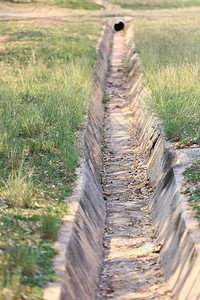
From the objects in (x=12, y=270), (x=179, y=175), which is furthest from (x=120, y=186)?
(x=12, y=270)

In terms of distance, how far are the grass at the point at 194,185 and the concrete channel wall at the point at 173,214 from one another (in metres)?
0.07

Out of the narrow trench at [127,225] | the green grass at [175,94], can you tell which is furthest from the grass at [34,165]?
the green grass at [175,94]

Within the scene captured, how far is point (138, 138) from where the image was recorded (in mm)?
10711

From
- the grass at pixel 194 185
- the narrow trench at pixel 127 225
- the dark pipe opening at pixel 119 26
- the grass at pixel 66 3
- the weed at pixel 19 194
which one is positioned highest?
the grass at pixel 194 185

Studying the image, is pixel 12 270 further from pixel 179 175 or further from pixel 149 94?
pixel 149 94

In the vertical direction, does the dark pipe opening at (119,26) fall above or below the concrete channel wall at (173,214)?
below

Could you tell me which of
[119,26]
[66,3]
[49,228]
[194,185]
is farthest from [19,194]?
[66,3]

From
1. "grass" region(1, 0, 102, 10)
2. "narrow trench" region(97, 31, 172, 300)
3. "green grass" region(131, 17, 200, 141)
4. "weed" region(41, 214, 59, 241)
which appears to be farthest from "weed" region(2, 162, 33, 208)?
"grass" region(1, 0, 102, 10)

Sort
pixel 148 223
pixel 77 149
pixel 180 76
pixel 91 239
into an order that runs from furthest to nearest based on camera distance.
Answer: pixel 180 76, pixel 77 149, pixel 148 223, pixel 91 239

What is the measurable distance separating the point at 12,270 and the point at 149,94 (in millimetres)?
6664

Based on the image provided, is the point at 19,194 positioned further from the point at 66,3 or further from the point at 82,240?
the point at 66,3

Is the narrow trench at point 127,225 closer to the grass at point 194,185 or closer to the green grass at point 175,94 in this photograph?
the grass at point 194,185

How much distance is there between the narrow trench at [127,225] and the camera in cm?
552

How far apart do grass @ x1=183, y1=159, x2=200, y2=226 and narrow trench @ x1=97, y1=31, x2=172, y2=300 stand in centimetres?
83
